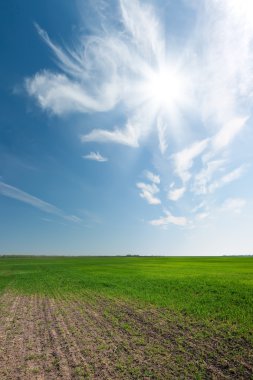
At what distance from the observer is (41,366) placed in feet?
33.8

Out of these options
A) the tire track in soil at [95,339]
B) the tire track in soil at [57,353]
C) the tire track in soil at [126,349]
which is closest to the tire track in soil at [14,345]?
the tire track in soil at [57,353]

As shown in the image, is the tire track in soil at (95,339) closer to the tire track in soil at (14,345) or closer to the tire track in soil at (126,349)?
the tire track in soil at (126,349)

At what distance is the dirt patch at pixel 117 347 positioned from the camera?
9.71 metres

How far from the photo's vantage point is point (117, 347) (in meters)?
12.0

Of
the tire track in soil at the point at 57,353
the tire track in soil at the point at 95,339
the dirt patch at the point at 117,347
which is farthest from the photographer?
the tire track in soil at the point at 95,339

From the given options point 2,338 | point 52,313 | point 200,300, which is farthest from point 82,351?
point 200,300

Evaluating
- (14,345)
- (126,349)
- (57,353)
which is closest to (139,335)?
(126,349)

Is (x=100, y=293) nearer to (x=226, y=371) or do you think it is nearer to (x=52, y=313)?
(x=52, y=313)

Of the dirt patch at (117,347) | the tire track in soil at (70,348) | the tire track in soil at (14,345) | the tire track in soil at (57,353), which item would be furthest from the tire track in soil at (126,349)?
the tire track in soil at (14,345)

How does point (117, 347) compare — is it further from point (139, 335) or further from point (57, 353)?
point (57, 353)

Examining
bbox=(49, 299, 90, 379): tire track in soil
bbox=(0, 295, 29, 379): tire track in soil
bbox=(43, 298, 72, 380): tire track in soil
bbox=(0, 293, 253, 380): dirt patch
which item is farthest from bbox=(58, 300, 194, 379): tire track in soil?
bbox=(0, 295, 29, 379): tire track in soil

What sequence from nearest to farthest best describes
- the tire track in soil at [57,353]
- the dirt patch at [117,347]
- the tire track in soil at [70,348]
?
the tire track in soil at [57,353] < the dirt patch at [117,347] < the tire track in soil at [70,348]

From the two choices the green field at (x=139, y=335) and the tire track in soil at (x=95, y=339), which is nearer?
the green field at (x=139, y=335)

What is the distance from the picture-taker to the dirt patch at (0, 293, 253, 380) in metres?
9.71
